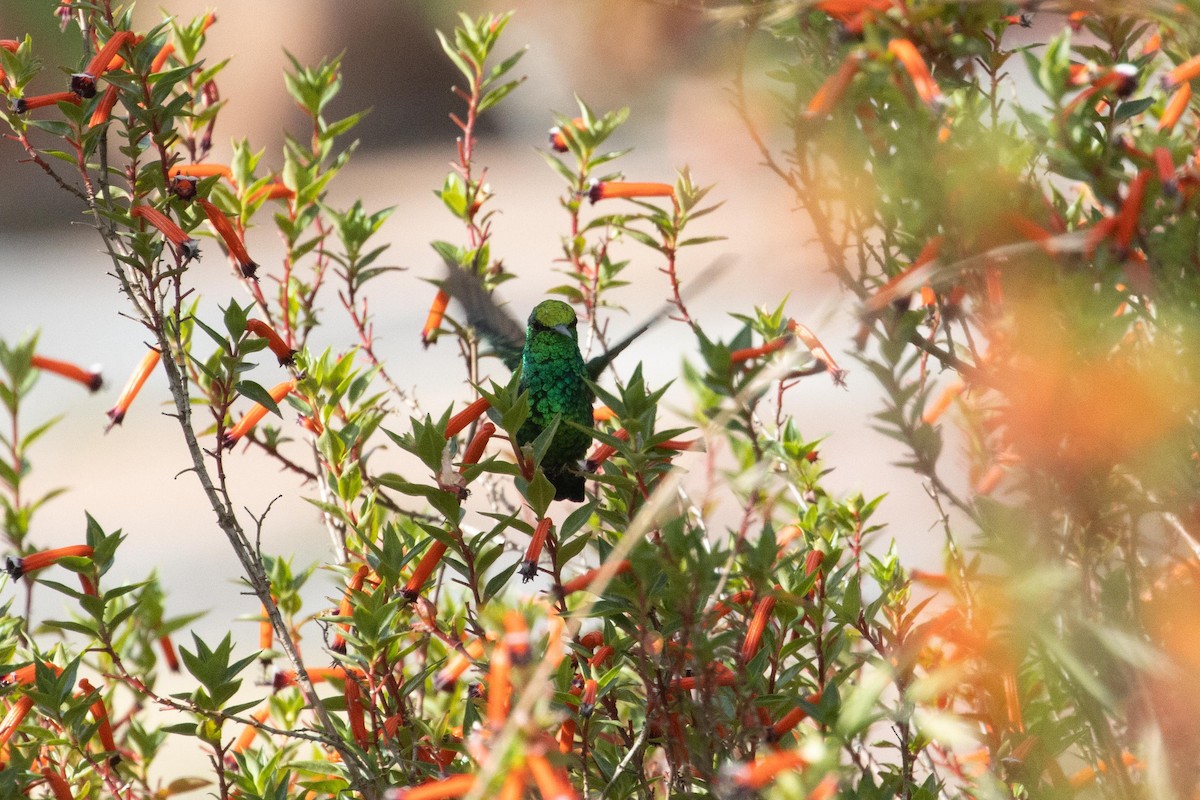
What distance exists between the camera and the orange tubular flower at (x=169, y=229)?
189cm

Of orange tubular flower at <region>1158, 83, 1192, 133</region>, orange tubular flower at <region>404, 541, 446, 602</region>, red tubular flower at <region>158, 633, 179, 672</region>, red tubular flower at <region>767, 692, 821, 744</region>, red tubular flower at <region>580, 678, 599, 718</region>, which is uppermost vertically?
orange tubular flower at <region>1158, 83, 1192, 133</region>

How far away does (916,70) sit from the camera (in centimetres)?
134

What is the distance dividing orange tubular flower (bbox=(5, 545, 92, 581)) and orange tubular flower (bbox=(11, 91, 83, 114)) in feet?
2.49

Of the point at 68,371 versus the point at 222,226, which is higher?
the point at 222,226

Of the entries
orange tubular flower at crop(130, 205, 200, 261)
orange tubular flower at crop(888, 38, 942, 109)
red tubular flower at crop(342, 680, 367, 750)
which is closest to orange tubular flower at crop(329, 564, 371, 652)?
red tubular flower at crop(342, 680, 367, 750)

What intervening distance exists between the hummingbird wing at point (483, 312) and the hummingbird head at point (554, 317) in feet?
0.98

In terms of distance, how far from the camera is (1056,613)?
4.52 feet

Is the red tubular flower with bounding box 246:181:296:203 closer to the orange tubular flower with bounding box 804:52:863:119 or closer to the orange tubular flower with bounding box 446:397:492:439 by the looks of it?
the orange tubular flower with bounding box 446:397:492:439

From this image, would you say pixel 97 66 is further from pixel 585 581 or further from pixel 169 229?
pixel 585 581

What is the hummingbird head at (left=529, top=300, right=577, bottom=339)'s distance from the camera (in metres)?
2.57

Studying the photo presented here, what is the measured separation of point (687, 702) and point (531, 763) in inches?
22.0

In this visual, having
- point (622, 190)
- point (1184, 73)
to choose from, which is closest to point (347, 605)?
point (622, 190)

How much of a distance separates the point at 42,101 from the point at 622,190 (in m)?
1.20

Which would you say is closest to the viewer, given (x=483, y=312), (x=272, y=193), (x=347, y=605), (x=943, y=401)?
(x=347, y=605)
